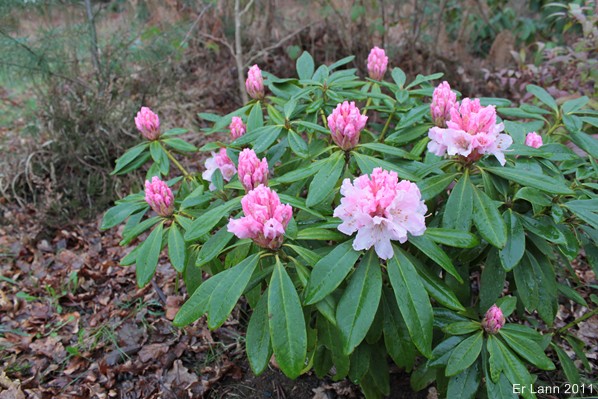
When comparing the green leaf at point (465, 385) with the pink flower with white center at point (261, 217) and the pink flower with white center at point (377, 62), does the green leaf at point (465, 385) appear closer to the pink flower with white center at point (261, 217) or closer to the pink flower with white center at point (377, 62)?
the pink flower with white center at point (261, 217)

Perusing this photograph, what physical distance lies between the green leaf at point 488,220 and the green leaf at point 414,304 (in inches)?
9.6

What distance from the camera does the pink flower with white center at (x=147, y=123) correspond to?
6.56 feet

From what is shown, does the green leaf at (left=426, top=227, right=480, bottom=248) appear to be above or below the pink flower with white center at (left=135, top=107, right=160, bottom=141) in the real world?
below

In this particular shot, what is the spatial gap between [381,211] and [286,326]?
1.28 feet

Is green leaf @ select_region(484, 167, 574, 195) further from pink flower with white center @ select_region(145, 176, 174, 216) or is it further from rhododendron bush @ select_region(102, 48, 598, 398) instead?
pink flower with white center @ select_region(145, 176, 174, 216)

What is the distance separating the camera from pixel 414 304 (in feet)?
4.01

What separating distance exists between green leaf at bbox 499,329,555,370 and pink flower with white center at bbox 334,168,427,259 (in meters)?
0.50

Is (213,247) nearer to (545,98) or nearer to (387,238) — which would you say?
(387,238)

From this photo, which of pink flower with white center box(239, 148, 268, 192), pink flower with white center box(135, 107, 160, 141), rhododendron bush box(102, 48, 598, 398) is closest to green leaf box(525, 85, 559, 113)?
rhododendron bush box(102, 48, 598, 398)

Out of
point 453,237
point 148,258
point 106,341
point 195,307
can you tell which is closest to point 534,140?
point 453,237

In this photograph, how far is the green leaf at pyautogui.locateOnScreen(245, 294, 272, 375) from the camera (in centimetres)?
128

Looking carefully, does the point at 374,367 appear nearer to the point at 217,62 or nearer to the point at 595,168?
the point at 595,168

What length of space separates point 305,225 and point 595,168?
108 centimetres

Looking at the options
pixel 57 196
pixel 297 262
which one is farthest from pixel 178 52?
pixel 297 262
